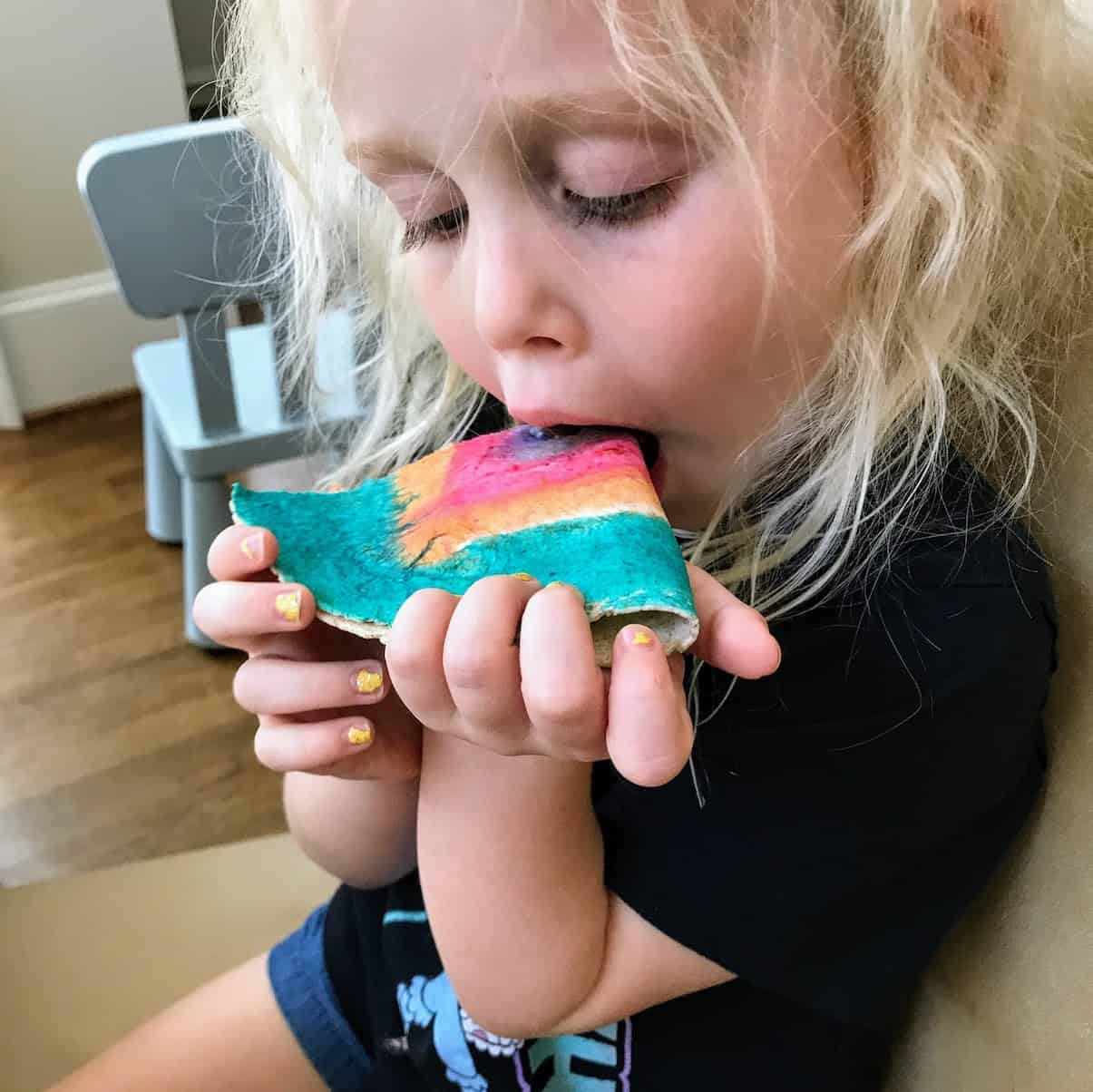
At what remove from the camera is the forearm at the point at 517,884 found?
0.59m

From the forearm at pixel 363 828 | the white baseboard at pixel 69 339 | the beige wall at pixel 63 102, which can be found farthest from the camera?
the white baseboard at pixel 69 339

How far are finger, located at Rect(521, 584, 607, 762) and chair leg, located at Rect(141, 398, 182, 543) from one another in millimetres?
1399

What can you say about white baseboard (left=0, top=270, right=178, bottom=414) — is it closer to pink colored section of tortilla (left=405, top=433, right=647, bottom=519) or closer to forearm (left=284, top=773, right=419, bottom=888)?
forearm (left=284, top=773, right=419, bottom=888)

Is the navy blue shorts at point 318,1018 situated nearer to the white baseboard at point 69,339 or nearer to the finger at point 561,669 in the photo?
the finger at point 561,669

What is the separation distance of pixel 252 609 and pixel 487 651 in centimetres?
16

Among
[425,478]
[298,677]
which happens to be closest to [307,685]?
[298,677]

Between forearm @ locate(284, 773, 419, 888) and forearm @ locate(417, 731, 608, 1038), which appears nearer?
forearm @ locate(417, 731, 608, 1038)

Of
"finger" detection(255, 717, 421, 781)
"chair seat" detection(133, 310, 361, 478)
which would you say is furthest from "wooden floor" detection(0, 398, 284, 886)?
"finger" detection(255, 717, 421, 781)

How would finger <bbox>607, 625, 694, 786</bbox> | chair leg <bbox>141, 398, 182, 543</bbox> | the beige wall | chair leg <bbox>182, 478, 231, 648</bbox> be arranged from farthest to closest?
the beige wall, chair leg <bbox>141, 398, 182, 543</bbox>, chair leg <bbox>182, 478, 231, 648</bbox>, finger <bbox>607, 625, 694, 786</bbox>

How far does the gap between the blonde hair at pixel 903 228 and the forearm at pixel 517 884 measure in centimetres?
15

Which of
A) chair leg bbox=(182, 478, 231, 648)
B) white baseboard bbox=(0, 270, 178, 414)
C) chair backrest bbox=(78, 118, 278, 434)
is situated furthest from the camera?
white baseboard bbox=(0, 270, 178, 414)

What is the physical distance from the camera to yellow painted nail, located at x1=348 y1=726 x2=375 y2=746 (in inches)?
23.1

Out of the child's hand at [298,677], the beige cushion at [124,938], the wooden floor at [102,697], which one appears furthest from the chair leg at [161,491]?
the child's hand at [298,677]

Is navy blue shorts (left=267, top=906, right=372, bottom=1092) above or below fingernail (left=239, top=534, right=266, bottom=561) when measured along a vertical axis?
below
